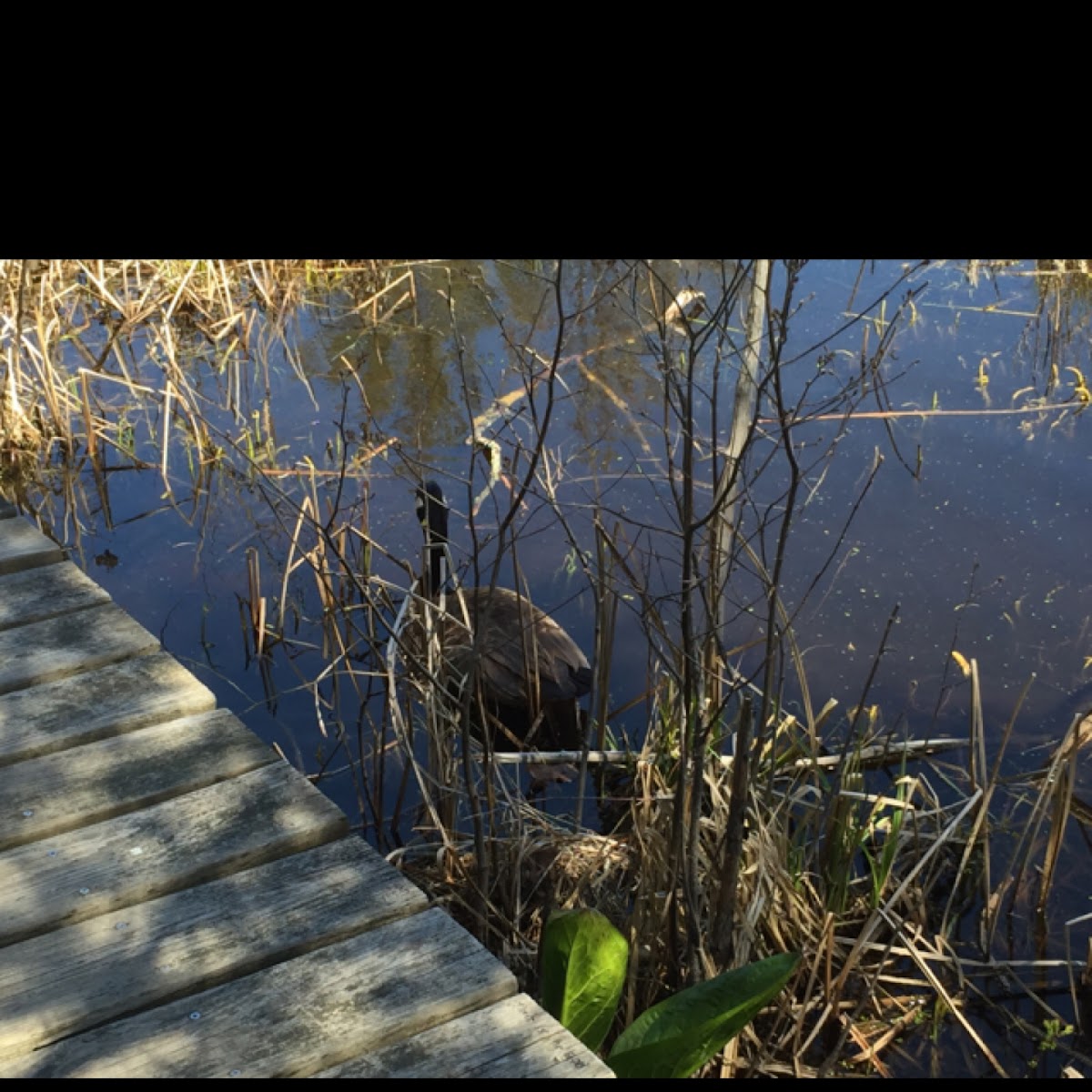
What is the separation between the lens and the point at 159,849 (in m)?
1.86

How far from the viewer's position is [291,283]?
6223mm

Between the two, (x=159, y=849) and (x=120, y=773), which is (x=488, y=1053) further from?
(x=120, y=773)

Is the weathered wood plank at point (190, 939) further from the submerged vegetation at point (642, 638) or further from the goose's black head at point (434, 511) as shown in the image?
the goose's black head at point (434, 511)

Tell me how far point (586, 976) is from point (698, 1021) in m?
0.20

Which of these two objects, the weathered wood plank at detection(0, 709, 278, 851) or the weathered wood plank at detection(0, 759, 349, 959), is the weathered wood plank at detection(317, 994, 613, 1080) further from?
the weathered wood plank at detection(0, 709, 278, 851)

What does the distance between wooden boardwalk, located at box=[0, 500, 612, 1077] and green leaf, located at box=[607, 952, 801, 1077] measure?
0.37 meters

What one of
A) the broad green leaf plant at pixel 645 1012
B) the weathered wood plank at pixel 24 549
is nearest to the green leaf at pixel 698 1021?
the broad green leaf plant at pixel 645 1012

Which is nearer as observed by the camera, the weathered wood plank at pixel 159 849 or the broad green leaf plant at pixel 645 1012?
the weathered wood plank at pixel 159 849

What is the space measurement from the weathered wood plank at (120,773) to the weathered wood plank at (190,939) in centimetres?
23

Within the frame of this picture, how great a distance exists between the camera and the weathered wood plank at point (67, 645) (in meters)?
2.31

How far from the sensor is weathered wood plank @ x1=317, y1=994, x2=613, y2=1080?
151cm

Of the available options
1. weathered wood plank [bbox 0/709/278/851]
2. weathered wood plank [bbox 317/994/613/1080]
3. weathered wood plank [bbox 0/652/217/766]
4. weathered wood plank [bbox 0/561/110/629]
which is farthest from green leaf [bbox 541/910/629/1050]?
weathered wood plank [bbox 0/561/110/629]
